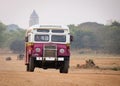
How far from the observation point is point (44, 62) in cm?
3859

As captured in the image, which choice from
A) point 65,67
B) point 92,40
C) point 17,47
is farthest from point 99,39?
point 65,67

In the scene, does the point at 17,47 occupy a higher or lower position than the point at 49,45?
higher

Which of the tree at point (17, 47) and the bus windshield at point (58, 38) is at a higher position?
the tree at point (17, 47)

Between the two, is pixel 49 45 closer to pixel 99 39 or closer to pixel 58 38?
pixel 58 38

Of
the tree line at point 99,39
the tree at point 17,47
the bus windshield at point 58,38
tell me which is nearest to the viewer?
the bus windshield at point 58,38

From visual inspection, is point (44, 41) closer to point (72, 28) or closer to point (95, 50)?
point (95, 50)

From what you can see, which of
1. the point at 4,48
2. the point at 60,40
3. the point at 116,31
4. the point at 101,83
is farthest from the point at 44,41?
the point at 4,48

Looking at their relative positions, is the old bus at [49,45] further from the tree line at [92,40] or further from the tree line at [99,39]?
the tree line at [99,39]

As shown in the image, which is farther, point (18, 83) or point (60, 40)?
point (60, 40)

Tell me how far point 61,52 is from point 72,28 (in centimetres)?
14990

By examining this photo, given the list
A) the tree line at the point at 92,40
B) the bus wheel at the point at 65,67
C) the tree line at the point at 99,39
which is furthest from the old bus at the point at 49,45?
the tree line at the point at 99,39

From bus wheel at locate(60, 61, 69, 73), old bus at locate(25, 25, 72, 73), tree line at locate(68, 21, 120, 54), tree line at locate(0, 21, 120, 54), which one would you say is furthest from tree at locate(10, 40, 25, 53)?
old bus at locate(25, 25, 72, 73)

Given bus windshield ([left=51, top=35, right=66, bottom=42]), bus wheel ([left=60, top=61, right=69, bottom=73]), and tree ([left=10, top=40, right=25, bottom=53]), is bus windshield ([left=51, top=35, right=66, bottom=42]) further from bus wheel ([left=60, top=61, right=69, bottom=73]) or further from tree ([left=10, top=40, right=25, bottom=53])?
tree ([left=10, top=40, right=25, bottom=53])

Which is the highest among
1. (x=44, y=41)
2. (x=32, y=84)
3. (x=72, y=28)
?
(x=72, y=28)
